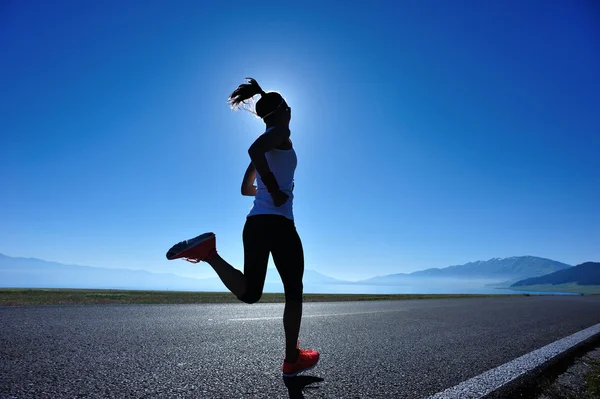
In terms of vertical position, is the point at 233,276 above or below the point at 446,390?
above

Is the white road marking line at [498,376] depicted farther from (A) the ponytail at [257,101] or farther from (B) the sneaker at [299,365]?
(A) the ponytail at [257,101]

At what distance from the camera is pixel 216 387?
8.61ft

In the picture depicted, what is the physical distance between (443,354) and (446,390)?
6.16ft

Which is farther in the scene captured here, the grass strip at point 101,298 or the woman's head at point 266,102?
the grass strip at point 101,298

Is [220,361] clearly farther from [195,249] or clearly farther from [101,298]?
[101,298]

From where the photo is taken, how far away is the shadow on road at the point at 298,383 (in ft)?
8.22

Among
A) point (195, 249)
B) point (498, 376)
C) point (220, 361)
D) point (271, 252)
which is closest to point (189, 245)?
point (195, 249)

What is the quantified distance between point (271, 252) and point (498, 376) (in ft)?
7.89

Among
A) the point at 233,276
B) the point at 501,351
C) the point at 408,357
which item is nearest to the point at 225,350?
the point at 233,276

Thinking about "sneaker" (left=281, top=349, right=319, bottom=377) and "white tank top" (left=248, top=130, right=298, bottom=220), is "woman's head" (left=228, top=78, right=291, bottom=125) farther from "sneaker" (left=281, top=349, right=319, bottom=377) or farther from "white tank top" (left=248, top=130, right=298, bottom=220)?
"sneaker" (left=281, top=349, right=319, bottom=377)

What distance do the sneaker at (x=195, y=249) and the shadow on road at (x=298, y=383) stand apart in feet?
3.85

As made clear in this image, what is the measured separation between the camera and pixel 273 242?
112 inches

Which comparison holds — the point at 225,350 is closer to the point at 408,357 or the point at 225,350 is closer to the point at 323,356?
the point at 323,356

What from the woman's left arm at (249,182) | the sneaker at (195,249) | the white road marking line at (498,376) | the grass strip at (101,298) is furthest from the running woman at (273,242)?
the grass strip at (101,298)
